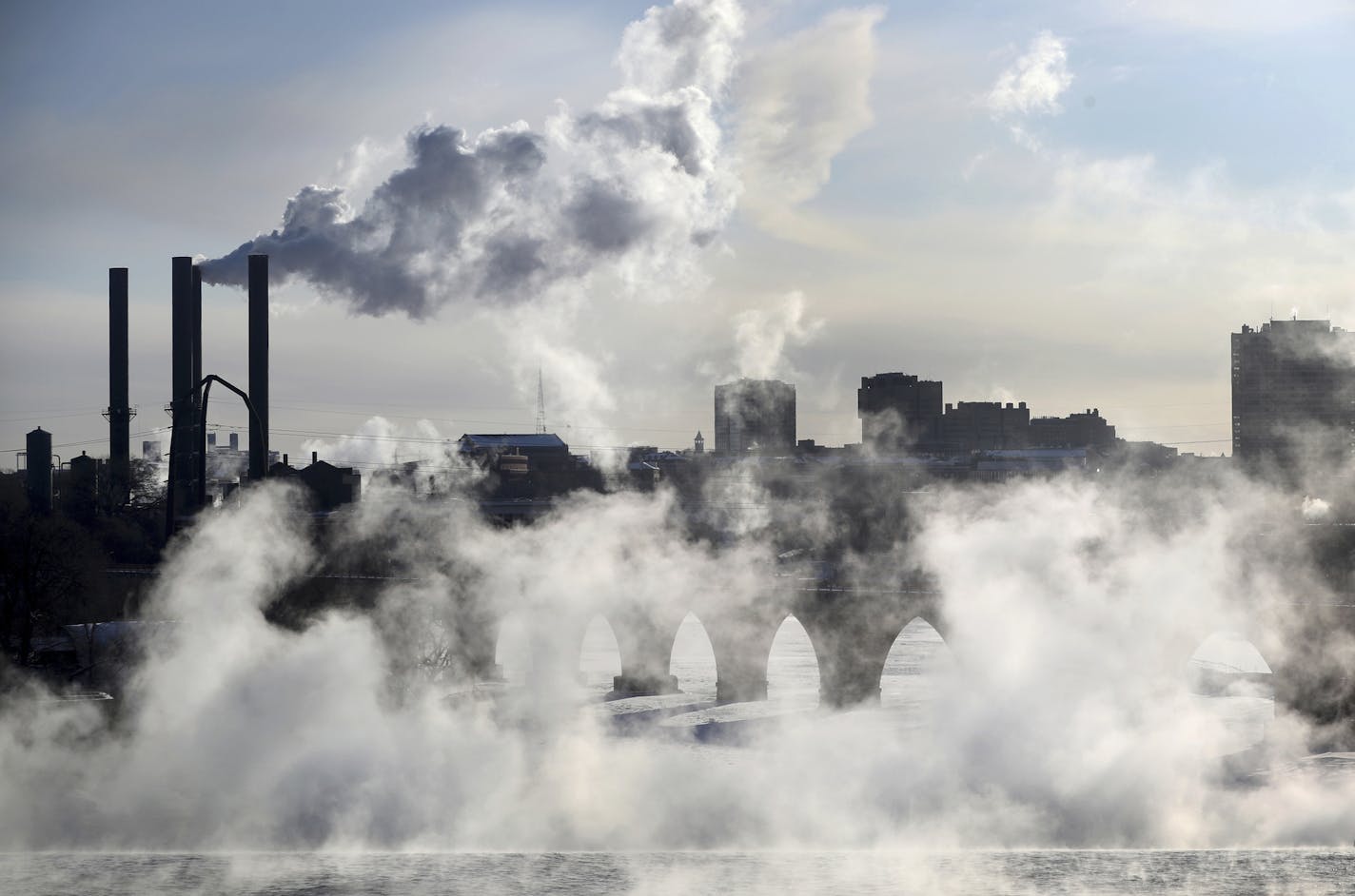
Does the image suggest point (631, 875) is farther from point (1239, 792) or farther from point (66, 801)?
point (1239, 792)

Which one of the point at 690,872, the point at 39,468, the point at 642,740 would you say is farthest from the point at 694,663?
the point at 690,872

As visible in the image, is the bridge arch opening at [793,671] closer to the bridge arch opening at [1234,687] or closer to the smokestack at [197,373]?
the bridge arch opening at [1234,687]

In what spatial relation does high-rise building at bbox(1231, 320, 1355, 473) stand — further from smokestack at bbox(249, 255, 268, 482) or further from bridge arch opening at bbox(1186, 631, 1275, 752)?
smokestack at bbox(249, 255, 268, 482)

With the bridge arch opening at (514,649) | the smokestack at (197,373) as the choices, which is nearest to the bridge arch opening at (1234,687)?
the bridge arch opening at (514,649)

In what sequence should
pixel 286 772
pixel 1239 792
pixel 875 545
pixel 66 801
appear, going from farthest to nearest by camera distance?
pixel 875 545
pixel 1239 792
pixel 286 772
pixel 66 801

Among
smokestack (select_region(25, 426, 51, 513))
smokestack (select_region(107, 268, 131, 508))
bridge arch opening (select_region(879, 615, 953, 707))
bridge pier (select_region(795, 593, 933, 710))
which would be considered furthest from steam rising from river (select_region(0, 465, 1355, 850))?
smokestack (select_region(25, 426, 51, 513))

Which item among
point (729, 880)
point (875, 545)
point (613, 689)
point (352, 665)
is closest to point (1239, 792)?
point (729, 880)
